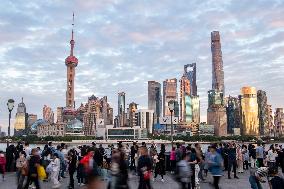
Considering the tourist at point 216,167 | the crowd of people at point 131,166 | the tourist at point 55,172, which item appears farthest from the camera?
the tourist at point 55,172

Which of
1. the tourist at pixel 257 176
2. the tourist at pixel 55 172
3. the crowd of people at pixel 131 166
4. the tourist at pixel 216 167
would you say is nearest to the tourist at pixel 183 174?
the crowd of people at pixel 131 166

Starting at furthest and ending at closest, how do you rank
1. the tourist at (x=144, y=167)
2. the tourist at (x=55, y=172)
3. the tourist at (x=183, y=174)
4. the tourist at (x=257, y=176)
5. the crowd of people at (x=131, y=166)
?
the tourist at (x=55, y=172) → the tourist at (x=144, y=167) → the tourist at (x=183, y=174) → the tourist at (x=257, y=176) → the crowd of people at (x=131, y=166)

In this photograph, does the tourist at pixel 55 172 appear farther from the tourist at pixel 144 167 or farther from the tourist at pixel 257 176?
the tourist at pixel 257 176

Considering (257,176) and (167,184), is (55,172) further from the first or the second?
(257,176)

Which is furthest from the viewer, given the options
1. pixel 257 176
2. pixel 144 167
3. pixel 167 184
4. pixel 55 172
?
pixel 167 184

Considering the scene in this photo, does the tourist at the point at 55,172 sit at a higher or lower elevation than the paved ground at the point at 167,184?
higher

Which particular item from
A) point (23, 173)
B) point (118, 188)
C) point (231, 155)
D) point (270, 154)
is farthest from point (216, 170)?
point (270, 154)

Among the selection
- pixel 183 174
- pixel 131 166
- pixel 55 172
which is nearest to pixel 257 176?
pixel 183 174

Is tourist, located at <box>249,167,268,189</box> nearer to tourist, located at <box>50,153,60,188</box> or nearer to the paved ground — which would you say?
the paved ground

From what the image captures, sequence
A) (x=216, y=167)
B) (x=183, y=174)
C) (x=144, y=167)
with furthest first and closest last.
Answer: (x=216, y=167)
(x=144, y=167)
(x=183, y=174)

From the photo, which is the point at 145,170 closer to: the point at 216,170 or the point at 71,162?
the point at 216,170

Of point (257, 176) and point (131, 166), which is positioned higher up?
point (257, 176)

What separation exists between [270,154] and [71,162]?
499 inches

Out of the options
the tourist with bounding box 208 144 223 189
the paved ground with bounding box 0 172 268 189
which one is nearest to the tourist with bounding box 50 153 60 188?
the paved ground with bounding box 0 172 268 189
